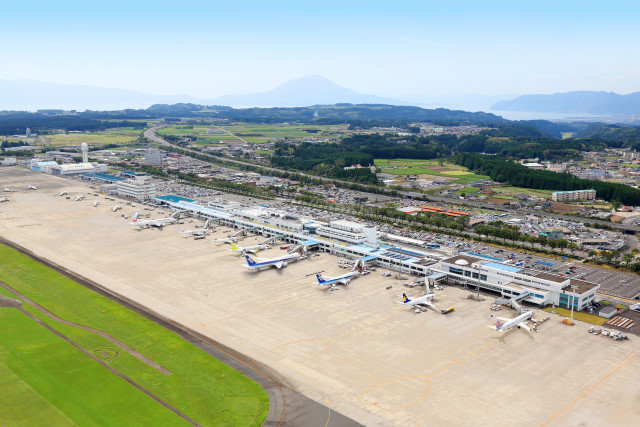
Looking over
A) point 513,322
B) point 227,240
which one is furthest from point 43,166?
point 513,322

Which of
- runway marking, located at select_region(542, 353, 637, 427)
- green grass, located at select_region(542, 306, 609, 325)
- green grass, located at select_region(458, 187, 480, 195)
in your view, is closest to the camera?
runway marking, located at select_region(542, 353, 637, 427)

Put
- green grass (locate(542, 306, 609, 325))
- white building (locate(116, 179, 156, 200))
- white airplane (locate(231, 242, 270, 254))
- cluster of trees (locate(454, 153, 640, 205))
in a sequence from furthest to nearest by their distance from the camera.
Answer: cluster of trees (locate(454, 153, 640, 205)) < white building (locate(116, 179, 156, 200)) < white airplane (locate(231, 242, 270, 254)) < green grass (locate(542, 306, 609, 325))

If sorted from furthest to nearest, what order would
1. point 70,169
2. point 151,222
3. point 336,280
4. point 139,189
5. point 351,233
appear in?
1. point 70,169
2. point 139,189
3. point 151,222
4. point 351,233
5. point 336,280

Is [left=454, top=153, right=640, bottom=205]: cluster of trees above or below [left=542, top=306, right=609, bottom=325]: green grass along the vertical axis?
above

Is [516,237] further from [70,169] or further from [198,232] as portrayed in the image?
[70,169]

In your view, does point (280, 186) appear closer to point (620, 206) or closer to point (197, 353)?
point (620, 206)

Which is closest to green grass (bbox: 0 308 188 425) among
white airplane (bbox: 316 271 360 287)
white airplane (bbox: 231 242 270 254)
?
white airplane (bbox: 316 271 360 287)

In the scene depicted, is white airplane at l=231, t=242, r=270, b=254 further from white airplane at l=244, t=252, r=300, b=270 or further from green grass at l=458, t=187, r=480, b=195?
green grass at l=458, t=187, r=480, b=195

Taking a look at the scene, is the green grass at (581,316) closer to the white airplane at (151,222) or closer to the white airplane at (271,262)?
the white airplane at (271,262)
